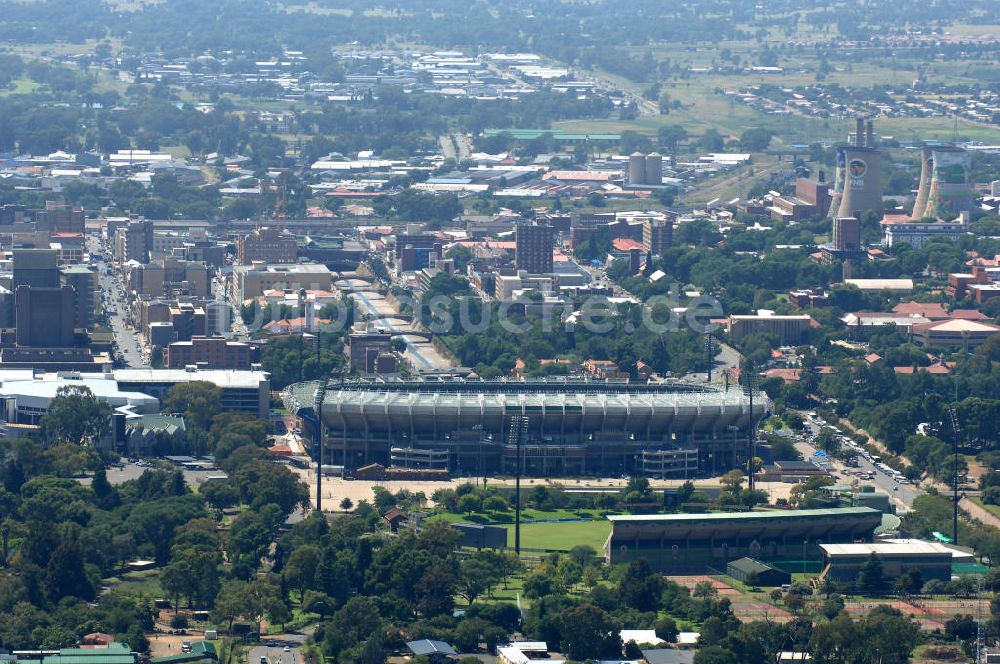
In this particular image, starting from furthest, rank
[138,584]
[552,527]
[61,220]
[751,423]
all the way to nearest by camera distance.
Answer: [61,220] < [751,423] < [552,527] < [138,584]

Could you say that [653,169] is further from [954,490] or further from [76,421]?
[954,490]

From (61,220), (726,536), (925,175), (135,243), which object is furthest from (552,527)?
(925,175)

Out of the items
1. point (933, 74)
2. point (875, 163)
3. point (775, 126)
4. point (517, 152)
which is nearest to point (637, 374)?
point (875, 163)

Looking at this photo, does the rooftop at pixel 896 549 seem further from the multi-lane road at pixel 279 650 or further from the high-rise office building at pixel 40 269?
the high-rise office building at pixel 40 269

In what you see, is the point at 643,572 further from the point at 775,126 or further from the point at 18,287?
the point at 775,126

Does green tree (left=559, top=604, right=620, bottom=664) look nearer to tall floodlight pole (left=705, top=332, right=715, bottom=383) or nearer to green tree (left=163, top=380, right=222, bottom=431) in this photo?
green tree (left=163, top=380, right=222, bottom=431)
